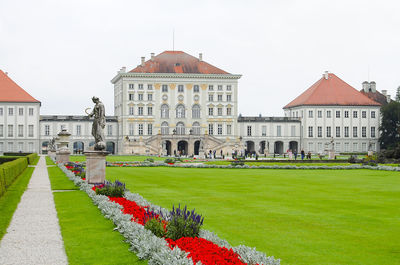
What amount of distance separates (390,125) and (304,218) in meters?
78.0

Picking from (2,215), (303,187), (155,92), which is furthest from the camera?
(155,92)

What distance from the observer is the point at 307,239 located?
1045cm

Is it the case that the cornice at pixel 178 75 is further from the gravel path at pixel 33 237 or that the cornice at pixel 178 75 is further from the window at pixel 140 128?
the gravel path at pixel 33 237

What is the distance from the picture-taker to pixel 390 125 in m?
85.9

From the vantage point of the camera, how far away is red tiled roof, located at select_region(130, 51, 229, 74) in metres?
90.6

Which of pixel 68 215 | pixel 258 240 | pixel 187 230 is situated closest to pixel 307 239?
pixel 258 240

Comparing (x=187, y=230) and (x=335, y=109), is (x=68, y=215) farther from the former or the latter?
(x=335, y=109)

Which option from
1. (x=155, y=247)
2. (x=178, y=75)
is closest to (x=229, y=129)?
(x=178, y=75)

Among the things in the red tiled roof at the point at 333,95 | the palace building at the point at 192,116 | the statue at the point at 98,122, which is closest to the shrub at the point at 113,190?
the statue at the point at 98,122

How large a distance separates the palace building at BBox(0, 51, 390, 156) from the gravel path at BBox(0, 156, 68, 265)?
235 ft

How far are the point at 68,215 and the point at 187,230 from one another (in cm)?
540

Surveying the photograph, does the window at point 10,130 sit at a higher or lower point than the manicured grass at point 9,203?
higher

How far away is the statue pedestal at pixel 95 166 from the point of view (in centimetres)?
2008

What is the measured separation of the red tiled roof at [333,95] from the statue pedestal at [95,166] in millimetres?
74236
